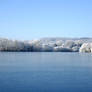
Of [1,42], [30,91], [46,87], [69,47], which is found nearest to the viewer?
[30,91]

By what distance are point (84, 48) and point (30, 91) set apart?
37.9m

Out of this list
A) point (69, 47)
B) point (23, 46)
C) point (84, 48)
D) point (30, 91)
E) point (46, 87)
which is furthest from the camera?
point (69, 47)

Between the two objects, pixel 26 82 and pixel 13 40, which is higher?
pixel 13 40

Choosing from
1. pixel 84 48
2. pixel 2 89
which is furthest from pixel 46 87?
pixel 84 48

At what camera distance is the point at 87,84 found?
29.0 ft

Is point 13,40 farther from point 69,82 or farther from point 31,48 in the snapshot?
point 69,82

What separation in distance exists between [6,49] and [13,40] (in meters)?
1.99

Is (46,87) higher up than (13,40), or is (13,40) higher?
(13,40)

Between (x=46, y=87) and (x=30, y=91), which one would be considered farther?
(x=46, y=87)

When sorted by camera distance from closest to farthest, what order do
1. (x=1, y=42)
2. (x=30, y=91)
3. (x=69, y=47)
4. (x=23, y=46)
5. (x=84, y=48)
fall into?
1. (x=30, y=91)
2. (x=1, y=42)
3. (x=23, y=46)
4. (x=84, y=48)
5. (x=69, y=47)

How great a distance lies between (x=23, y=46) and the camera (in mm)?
41062

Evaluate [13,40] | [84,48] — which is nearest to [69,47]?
[84,48]

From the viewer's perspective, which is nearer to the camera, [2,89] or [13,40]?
[2,89]

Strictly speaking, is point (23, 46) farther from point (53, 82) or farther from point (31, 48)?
point (53, 82)
